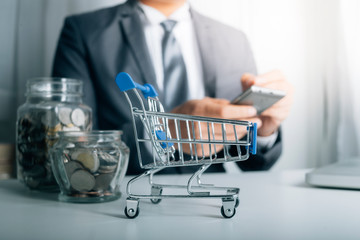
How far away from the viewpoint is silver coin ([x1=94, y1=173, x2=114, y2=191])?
822 mm

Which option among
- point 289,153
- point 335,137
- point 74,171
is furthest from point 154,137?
point 335,137

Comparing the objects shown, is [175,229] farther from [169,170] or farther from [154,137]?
[169,170]

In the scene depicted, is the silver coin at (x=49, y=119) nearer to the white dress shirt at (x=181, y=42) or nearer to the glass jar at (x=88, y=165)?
the glass jar at (x=88, y=165)

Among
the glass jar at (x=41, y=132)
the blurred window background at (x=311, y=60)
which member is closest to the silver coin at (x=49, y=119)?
the glass jar at (x=41, y=132)

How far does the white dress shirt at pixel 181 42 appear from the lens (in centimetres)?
139

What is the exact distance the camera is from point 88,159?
0.81 meters

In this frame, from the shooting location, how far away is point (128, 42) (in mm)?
1384

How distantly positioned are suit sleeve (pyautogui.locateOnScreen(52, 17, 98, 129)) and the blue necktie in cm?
27

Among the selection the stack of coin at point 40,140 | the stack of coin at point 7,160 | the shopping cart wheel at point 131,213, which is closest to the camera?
the shopping cart wheel at point 131,213

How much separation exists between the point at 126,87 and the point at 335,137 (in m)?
1.19

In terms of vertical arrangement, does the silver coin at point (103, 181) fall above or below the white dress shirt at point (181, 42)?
below

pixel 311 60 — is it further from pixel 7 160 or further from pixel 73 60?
pixel 7 160

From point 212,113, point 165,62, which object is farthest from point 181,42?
point 212,113

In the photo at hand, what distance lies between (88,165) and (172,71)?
0.67m
